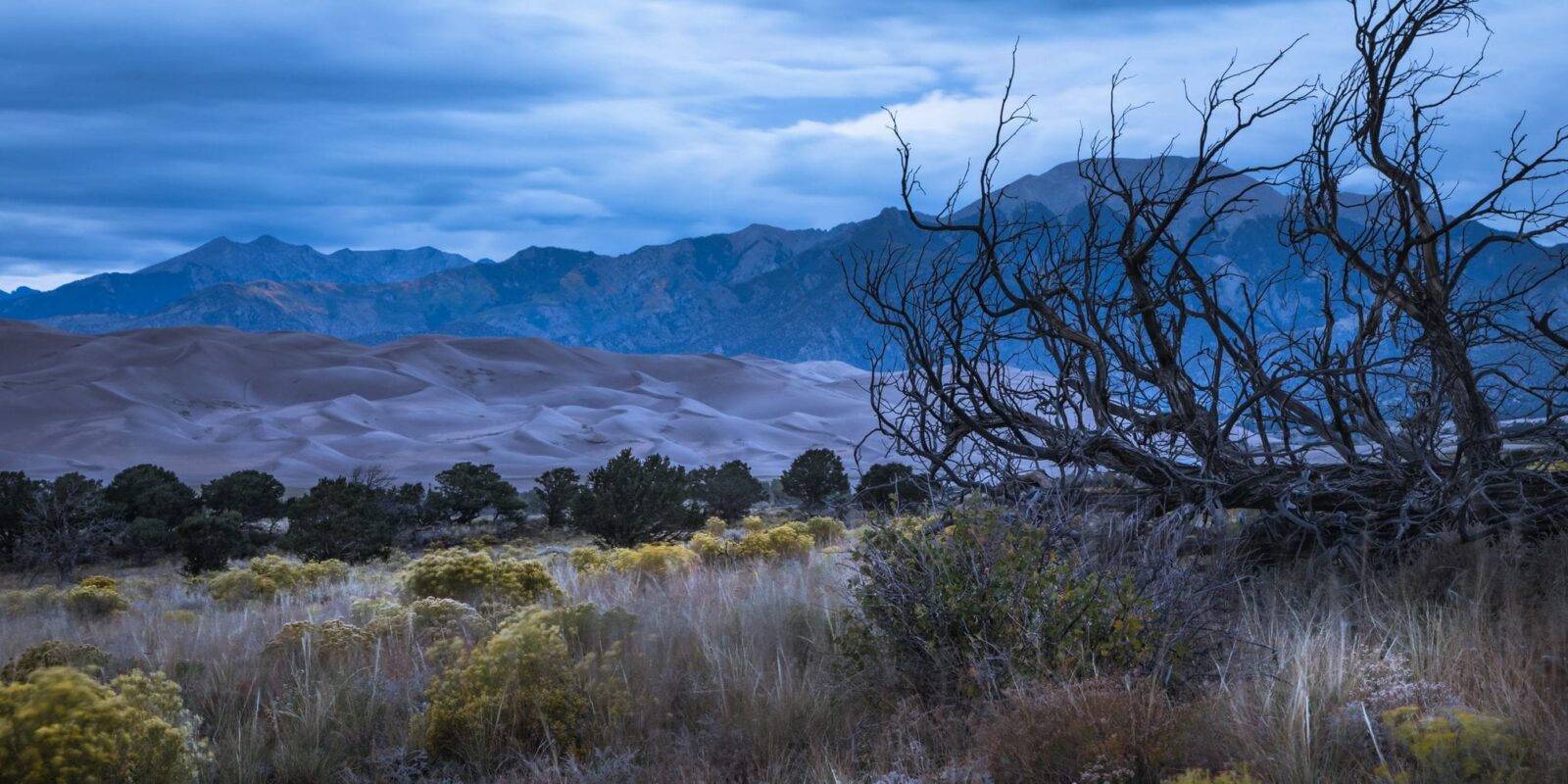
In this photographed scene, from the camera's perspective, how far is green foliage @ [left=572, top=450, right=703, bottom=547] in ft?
72.0

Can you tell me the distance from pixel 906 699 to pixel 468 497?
25.1 meters

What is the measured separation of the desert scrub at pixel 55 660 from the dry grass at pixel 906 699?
24cm

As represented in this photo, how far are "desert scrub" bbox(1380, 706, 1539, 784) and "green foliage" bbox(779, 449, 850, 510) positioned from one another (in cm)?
2545

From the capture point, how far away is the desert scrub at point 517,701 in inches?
192

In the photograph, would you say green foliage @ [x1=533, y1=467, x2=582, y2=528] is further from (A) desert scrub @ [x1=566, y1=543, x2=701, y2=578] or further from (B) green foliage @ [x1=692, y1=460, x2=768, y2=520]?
(A) desert scrub @ [x1=566, y1=543, x2=701, y2=578]

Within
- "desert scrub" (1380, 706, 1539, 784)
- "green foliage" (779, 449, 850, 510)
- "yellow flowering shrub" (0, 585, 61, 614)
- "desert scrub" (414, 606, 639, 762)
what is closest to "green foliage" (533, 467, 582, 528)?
"green foliage" (779, 449, 850, 510)

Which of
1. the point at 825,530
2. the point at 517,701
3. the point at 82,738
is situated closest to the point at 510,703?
the point at 517,701

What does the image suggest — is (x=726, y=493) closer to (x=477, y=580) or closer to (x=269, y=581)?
(x=269, y=581)

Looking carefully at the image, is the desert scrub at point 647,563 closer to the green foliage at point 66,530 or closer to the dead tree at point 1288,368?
the dead tree at point 1288,368

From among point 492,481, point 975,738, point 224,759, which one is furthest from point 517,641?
point 492,481

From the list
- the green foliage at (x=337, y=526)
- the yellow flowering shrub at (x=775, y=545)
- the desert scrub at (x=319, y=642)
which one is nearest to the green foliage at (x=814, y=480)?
the green foliage at (x=337, y=526)

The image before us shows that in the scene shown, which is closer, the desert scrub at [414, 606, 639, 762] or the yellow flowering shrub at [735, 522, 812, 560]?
the desert scrub at [414, 606, 639, 762]

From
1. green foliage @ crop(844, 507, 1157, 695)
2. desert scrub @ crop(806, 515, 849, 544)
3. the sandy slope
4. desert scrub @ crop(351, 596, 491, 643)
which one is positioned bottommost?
desert scrub @ crop(806, 515, 849, 544)

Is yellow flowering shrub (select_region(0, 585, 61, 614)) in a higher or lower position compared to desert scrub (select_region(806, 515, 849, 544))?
lower
